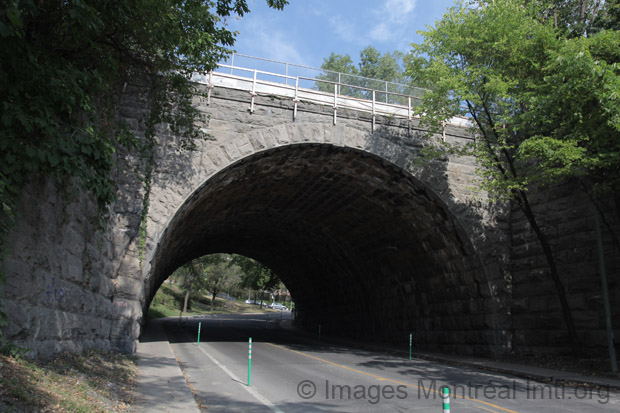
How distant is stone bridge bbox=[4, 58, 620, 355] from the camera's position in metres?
10.2

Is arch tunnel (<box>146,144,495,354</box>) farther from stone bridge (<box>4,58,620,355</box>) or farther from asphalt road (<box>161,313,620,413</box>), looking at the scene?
asphalt road (<box>161,313,620,413</box>)

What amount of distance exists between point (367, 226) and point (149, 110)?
1140 cm

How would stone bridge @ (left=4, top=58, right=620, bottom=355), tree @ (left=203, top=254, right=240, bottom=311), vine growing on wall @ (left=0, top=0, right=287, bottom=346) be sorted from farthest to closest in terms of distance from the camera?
tree @ (left=203, top=254, right=240, bottom=311), stone bridge @ (left=4, top=58, right=620, bottom=355), vine growing on wall @ (left=0, top=0, right=287, bottom=346)

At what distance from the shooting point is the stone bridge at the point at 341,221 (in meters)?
10.2

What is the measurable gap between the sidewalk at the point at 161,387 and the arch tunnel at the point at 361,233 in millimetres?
3208

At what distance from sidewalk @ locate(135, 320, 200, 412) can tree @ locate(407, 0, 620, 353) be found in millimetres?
10588

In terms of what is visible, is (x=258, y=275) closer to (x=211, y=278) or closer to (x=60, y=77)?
(x=211, y=278)

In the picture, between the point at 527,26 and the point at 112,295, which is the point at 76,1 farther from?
the point at 527,26

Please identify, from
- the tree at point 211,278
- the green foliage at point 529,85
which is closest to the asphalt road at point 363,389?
the green foliage at point 529,85

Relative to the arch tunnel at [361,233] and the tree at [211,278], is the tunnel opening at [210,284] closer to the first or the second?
the tree at [211,278]

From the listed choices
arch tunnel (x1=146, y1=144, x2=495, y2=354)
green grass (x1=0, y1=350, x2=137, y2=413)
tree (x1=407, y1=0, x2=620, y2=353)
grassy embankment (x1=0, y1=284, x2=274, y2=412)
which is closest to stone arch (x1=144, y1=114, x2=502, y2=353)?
arch tunnel (x1=146, y1=144, x2=495, y2=354)

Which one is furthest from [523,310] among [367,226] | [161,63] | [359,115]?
[161,63]

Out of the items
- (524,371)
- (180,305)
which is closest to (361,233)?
(524,371)

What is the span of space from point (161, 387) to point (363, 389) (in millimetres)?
4115
